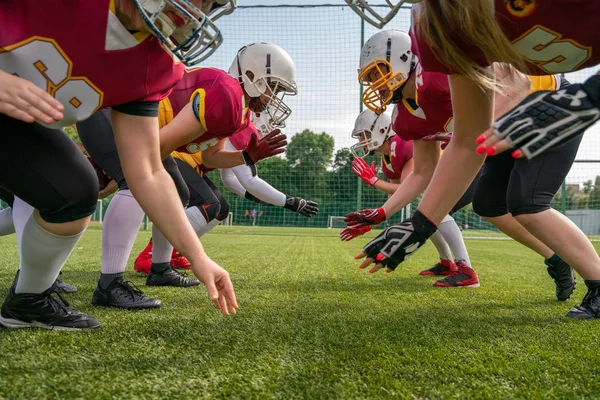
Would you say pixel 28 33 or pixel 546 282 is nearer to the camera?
pixel 28 33

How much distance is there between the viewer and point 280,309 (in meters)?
2.21

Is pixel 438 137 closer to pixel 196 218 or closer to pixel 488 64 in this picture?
pixel 488 64

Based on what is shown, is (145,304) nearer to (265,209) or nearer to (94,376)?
(94,376)

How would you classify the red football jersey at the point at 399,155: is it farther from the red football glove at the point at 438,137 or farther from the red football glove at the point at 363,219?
the red football glove at the point at 363,219

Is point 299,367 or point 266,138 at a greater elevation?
point 266,138

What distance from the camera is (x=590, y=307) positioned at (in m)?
2.15

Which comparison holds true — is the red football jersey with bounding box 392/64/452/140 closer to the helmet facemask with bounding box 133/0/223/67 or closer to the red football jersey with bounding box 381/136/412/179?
the red football jersey with bounding box 381/136/412/179

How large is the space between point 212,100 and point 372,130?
3.05 metres

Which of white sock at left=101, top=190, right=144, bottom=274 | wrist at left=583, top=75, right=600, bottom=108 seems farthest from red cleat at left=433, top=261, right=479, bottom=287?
wrist at left=583, top=75, right=600, bottom=108

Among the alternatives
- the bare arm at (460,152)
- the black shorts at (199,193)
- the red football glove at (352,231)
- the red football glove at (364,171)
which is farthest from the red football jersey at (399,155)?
the bare arm at (460,152)

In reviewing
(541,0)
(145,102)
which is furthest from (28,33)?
(541,0)

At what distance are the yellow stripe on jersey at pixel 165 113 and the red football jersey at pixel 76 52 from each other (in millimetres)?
1331

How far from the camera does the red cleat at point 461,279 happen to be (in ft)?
10.7

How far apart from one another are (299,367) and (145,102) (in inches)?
38.4
